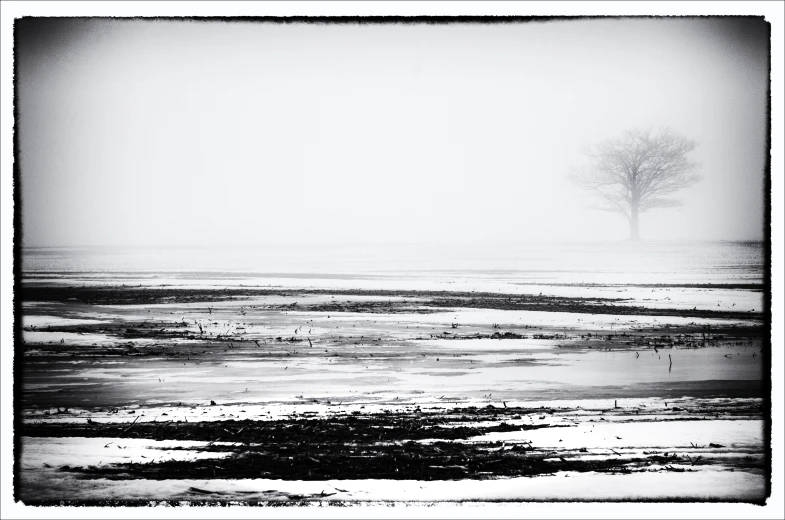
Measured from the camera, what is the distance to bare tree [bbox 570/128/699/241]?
351 centimetres

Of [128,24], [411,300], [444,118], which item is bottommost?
[411,300]

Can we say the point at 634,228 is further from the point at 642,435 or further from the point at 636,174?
the point at 642,435

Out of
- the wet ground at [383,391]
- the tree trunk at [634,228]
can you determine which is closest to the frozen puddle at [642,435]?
the wet ground at [383,391]

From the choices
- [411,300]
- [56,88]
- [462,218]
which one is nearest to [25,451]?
[56,88]

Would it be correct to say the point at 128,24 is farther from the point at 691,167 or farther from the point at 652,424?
the point at 652,424

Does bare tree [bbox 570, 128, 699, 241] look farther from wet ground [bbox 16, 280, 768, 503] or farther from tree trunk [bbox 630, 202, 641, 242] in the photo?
wet ground [bbox 16, 280, 768, 503]

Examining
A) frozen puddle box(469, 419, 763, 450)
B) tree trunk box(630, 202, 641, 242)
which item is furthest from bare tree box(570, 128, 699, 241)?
frozen puddle box(469, 419, 763, 450)

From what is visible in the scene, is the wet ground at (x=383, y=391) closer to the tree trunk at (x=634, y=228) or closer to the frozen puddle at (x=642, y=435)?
A: the frozen puddle at (x=642, y=435)

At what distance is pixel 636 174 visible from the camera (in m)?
3.50

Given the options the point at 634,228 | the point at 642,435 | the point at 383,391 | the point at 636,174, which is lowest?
the point at 642,435

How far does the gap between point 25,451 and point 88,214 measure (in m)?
1.09

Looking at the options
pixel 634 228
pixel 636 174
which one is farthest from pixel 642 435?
pixel 636 174

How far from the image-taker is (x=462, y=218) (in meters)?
3.58

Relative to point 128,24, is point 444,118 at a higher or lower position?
lower
